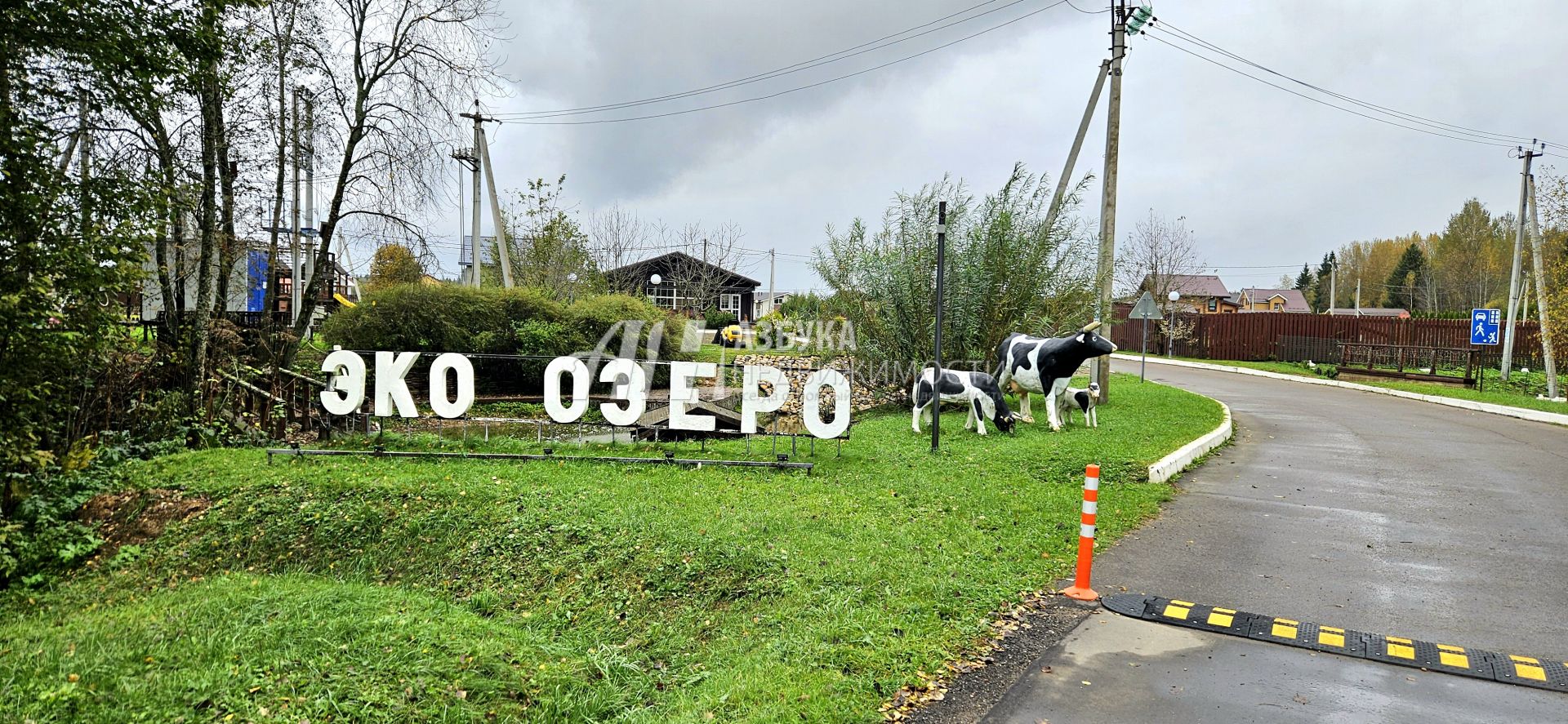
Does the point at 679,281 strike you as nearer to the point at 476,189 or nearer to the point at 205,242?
the point at 476,189

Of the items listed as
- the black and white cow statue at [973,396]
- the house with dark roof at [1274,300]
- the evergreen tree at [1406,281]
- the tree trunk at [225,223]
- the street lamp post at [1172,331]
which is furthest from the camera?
the house with dark roof at [1274,300]

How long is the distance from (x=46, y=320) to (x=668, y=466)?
5.94 m

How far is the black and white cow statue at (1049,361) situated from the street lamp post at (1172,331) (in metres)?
27.3

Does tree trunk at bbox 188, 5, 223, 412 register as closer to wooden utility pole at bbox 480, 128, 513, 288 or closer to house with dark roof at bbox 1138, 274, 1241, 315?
wooden utility pole at bbox 480, 128, 513, 288

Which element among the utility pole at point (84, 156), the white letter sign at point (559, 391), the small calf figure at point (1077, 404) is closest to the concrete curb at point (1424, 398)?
the small calf figure at point (1077, 404)

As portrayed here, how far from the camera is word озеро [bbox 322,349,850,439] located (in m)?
10.3

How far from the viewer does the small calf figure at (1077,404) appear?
12.9 metres

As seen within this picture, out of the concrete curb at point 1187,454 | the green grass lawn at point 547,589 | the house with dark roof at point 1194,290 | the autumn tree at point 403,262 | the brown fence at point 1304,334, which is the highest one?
the house with dark roof at point 1194,290

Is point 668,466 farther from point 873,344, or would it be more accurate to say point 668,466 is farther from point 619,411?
point 873,344

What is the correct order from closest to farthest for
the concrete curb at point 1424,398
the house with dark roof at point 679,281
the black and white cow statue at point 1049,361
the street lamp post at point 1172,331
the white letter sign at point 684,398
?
the white letter sign at point 684,398 → the black and white cow statue at point 1049,361 → the concrete curb at point 1424,398 → the house with dark roof at point 679,281 → the street lamp post at point 1172,331

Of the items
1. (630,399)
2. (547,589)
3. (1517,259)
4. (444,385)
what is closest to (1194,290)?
(1517,259)

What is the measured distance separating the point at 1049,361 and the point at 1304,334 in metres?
29.1

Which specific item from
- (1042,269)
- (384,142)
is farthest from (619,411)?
(1042,269)

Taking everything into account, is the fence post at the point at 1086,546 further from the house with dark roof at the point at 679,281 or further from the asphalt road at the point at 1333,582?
the house with dark roof at the point at 679,281
